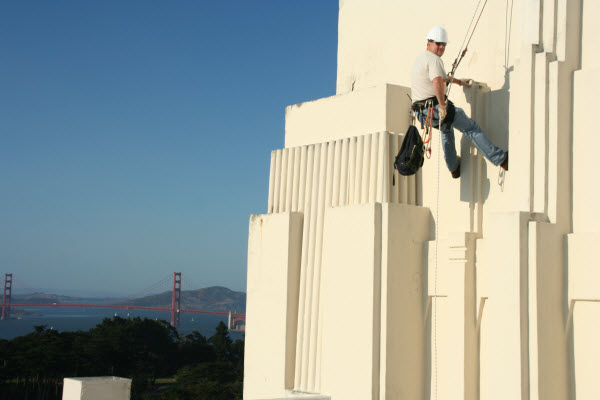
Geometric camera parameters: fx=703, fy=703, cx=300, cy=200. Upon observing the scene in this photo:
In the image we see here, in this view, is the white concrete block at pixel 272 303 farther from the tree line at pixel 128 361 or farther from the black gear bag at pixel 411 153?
the tree line at pixel 128 361

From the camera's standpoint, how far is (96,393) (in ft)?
28.0

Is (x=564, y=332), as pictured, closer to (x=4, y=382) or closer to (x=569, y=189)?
(x=569, y=189)

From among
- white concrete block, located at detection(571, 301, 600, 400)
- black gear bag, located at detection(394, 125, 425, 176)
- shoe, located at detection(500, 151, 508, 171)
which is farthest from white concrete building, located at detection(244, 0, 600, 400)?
black gear bag, located at detection(394, 125, 425, 176)

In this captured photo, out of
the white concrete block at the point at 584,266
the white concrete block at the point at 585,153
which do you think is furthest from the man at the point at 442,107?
the white concrete block at the point at 584,266

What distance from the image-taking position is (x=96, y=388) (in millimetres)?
8531

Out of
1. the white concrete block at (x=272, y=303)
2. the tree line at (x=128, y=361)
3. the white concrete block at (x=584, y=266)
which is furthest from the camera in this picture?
the tree line at (x=128, y=361)

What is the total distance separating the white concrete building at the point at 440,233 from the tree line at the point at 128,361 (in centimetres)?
4058

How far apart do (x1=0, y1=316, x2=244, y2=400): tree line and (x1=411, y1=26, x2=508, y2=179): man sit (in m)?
42.8

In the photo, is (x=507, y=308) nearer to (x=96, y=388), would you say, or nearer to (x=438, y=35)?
(x=438, y=35)

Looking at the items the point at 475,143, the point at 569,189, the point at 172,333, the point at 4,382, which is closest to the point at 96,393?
the point at 475,143

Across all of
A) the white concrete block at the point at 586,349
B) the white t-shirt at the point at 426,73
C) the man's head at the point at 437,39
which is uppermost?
the man's head at the point at 437,39

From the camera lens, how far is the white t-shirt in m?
7.55

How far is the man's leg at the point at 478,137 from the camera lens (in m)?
7.45

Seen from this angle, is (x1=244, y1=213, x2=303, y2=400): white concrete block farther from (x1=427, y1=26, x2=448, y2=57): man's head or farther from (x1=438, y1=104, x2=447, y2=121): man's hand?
(x1=427, y1=26, x2=448, y2=57): man's head
